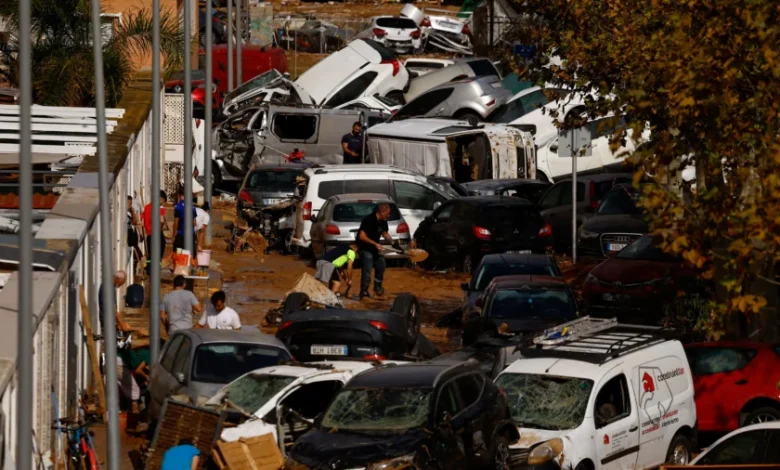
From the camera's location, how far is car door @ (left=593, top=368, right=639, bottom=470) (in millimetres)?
14086

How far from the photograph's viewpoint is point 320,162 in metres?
38.6

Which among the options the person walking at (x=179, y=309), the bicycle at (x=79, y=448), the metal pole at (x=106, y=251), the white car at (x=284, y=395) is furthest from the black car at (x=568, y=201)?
the bicycle at (x=79, y=448)

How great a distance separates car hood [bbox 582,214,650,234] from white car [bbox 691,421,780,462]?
14515 mm

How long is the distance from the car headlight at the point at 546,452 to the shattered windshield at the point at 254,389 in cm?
255

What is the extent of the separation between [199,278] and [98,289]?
222 inches

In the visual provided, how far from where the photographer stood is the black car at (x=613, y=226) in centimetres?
2781

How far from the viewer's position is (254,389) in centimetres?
1494

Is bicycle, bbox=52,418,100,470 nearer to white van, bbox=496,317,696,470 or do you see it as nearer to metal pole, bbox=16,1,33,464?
white van, bbox=496,317,696,470

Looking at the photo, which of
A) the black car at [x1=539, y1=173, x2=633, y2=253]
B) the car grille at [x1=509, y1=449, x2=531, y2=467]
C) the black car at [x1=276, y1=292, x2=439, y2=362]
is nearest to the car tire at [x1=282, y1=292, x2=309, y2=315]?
the black car at [x1=276, y1=292, x2=439, y2=362]

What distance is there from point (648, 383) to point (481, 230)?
12.9 m

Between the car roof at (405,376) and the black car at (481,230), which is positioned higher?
the car roof at (405,376)

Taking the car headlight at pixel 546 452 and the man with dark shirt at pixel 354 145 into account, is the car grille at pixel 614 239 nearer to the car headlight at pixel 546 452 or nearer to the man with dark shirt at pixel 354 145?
the man with dark shirt at pixel 354 145

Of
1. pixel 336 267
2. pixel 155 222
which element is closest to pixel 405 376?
pixel 155 222

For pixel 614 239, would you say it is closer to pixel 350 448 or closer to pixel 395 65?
pixel 350 448
